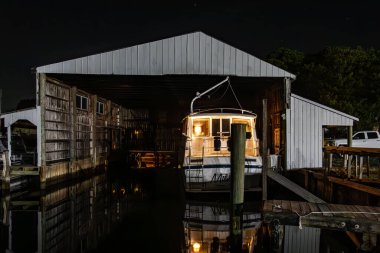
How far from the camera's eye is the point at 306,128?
18.9m

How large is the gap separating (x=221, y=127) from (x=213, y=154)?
1.29 metres

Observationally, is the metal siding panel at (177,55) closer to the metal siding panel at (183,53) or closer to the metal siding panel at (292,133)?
the metal siding panel at (183,53)

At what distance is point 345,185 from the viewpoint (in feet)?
42.2

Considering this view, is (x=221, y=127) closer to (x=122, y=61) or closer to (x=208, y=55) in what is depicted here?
(x=208, y=55)

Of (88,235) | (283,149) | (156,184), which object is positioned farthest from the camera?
(156,184)

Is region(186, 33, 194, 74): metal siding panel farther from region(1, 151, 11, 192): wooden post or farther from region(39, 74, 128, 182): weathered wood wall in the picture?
region(1, 151, 11, 192): wooden post

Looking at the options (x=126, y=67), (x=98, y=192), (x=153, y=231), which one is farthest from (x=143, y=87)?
(x=153, y=231)

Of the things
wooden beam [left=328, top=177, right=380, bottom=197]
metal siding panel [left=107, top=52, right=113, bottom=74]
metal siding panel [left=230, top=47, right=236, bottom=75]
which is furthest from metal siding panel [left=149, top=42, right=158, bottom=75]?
wooden beam [left=328, top=177, right=380, bottom=197]

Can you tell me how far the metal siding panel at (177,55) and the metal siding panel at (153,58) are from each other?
33.3 inches

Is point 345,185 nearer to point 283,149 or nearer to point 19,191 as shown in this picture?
point 283,149

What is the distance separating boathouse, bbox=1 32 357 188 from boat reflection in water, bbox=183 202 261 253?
5753 mm

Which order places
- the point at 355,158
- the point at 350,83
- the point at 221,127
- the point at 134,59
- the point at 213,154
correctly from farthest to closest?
the point at 350,83, the point at 134,59, the point at 221,127, the point at 213,154, the point at 355,158

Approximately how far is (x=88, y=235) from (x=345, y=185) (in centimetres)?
765

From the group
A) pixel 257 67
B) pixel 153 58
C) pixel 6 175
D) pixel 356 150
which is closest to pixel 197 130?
pixel 153 58
